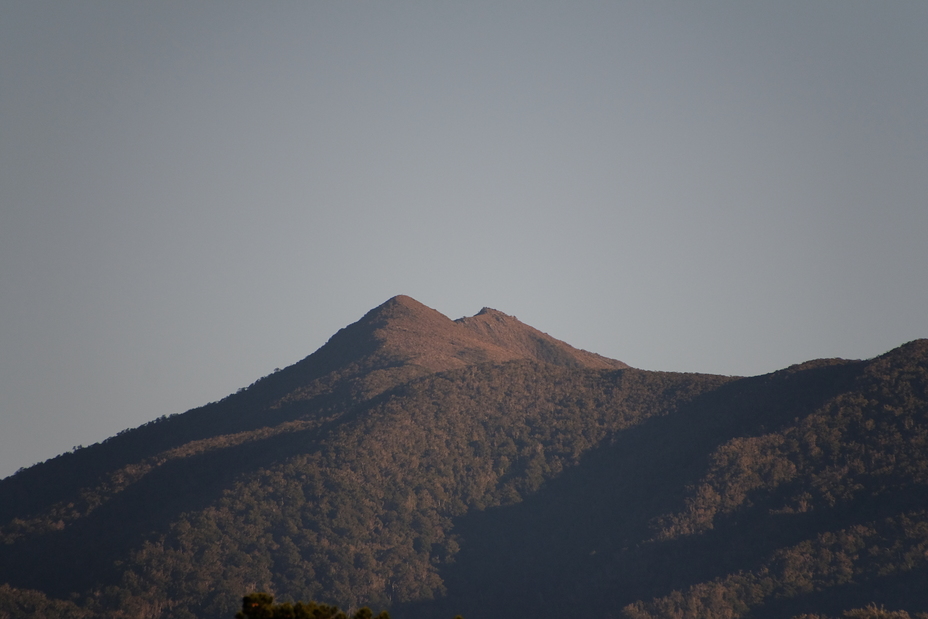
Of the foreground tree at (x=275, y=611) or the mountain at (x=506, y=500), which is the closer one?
the foreground tree at (x=275, y=611)

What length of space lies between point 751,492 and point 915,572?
27.2m

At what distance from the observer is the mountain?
4729 inches

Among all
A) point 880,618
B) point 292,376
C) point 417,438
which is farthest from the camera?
point 292,376

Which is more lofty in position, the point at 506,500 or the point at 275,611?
the point at 275,611

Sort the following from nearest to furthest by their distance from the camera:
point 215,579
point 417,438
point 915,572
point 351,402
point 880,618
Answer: point 880,618, point 915,572, point 215,579, point 417,438, point 351,402

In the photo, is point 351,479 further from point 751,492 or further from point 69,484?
point 751,492

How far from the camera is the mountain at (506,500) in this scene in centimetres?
12012

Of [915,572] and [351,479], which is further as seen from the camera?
[351,479]

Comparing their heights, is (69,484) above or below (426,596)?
above

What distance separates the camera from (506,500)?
507 ft

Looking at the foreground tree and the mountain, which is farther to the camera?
the mountain

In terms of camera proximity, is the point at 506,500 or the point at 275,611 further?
the point at 506,500

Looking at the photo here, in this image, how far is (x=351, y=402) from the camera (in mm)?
172250

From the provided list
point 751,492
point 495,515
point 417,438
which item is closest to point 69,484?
point 417,438
